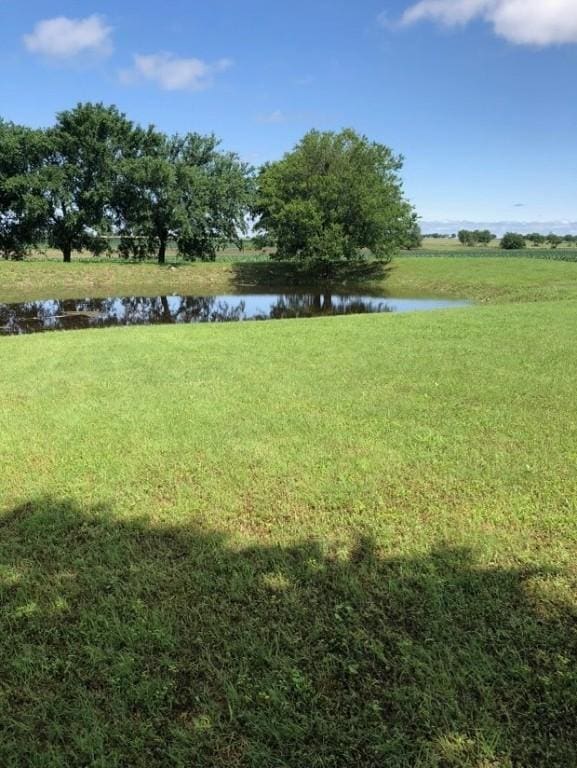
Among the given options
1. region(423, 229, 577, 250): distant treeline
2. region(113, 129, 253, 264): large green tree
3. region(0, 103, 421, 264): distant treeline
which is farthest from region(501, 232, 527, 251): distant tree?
region(113, 129, 253, 264): large green tree

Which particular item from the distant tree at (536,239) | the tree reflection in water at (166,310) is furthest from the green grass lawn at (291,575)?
the distant tree at (536,239)

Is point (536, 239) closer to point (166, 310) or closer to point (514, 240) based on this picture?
point (514, 240)

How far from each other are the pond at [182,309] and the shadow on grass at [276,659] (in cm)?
1511

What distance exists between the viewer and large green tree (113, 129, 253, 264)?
3784cm

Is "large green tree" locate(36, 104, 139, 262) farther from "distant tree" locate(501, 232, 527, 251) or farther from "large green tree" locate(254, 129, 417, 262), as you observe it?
"distant tree" locate(501, 232, 527, 251)

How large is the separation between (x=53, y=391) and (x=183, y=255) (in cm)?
3981

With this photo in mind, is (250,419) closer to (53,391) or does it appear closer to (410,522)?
(410,522)

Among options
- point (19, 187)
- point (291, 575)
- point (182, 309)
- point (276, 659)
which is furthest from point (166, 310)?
point (19, 187)

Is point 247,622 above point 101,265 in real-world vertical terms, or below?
below

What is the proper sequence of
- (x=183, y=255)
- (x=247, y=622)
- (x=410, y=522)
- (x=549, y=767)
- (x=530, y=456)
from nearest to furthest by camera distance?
1. (x=549, y=767)
2. (x=247, y=622)
3. (x=410, y=522)
4. (x=530, y=456)
5. (x=183, y=255)

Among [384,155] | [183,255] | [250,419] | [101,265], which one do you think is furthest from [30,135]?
[250,419]

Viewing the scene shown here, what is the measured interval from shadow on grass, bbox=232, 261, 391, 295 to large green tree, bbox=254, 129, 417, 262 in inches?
66.9

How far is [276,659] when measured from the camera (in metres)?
2.42

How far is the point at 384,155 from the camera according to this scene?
125 ft
